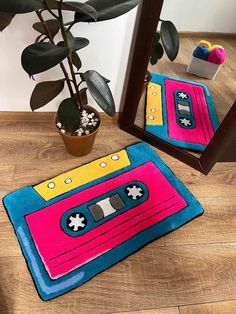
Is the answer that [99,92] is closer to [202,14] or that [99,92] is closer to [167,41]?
[167,41]

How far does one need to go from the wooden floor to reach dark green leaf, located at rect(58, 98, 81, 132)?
0.33 metres

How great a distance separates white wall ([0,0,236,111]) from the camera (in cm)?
91

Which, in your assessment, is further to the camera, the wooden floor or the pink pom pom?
the pink pom pom

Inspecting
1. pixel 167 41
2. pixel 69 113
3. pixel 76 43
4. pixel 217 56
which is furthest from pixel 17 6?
pixel 217 56

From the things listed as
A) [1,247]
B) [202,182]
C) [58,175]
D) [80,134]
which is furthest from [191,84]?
[1,247]

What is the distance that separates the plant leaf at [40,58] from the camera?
2.14 ft

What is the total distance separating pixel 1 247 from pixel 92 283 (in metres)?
0.40

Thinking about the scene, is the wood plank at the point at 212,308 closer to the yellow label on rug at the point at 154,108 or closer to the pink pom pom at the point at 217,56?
the yellow label on rug at the point at 154,108

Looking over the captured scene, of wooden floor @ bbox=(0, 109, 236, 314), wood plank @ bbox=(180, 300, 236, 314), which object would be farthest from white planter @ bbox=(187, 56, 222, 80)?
wood plank @ bbox=(180, 300, 236, 314)

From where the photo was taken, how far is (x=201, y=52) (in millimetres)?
1056

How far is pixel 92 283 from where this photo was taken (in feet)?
2.95

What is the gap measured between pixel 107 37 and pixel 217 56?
0.50m

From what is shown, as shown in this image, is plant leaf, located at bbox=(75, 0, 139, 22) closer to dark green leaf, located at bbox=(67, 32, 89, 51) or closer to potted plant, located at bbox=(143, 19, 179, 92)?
dark green leaf, located at bbox=(67, 32, 89, 51)

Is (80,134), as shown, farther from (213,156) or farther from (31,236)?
(213,156)
